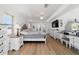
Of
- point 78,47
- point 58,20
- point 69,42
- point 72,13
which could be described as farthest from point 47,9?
point 78,47

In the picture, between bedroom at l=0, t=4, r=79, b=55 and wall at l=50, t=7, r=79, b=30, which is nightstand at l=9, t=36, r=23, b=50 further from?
wall at l=50, t=7, r=79, b=30

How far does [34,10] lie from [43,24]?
15.0 inches

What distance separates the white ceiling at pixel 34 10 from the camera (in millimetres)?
1970

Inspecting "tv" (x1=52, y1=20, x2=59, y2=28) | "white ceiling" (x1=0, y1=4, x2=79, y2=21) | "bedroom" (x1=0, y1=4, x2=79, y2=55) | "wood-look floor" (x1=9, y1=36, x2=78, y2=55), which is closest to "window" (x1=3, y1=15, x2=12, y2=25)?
"bedroom" (x1=0, y1=4, x2=79, y2=55)

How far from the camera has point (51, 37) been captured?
2404 mm

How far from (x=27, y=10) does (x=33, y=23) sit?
0.33 m

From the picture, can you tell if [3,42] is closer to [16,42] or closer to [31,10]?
[16,42]

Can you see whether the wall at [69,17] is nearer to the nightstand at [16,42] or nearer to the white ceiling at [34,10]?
the white ceiling at [34,10]

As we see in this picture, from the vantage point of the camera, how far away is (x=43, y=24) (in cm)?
225

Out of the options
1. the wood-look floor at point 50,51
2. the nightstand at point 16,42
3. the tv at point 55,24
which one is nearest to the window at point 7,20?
the nightstand at point 16,42

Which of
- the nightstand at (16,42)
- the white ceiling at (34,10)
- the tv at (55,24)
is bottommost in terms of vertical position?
the nightstand at (16,42)

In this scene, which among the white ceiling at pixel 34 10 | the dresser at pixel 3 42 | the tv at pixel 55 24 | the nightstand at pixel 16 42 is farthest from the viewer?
the nightstand at pixel 16 42

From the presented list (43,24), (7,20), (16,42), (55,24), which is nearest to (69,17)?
(55,24)
